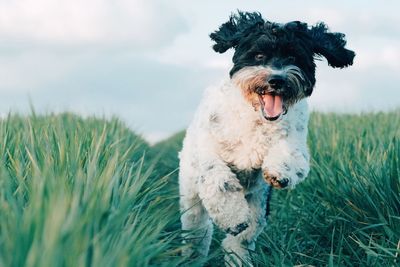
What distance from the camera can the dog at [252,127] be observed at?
4574mm

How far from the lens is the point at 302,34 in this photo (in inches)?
198

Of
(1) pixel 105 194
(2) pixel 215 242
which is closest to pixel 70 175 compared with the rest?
(1) pixel 105 194

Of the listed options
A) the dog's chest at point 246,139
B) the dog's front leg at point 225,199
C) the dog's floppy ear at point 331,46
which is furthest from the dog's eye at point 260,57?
the dog's front leg at point 225,199

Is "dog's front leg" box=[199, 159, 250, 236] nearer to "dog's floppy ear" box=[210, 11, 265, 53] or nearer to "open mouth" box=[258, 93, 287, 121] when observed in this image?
"open mouth" box=[258, 93, 287, 121]

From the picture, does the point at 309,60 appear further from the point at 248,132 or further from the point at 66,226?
the point at 66,226

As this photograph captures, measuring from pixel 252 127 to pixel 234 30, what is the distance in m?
0.92

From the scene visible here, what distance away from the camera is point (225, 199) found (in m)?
4.58

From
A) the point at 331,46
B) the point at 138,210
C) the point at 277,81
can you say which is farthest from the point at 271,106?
the point at 138,210

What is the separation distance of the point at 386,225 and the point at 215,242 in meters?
1.69

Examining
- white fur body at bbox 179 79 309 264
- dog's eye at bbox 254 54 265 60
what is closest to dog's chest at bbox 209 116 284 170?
white fur body at bbox 179 79 309 264

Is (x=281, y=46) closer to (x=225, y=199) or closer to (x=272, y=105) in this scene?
(x=272, y=105)

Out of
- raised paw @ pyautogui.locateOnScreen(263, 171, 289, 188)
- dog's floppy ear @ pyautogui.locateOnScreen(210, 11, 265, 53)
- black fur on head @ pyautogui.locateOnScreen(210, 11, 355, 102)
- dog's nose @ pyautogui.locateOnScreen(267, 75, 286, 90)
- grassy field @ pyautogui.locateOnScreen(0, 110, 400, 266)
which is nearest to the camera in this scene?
grassy field @ pyautogui.locateOnScreen(0, 110, 400, 266)

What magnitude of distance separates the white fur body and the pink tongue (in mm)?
80

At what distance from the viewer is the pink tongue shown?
4.64 m
